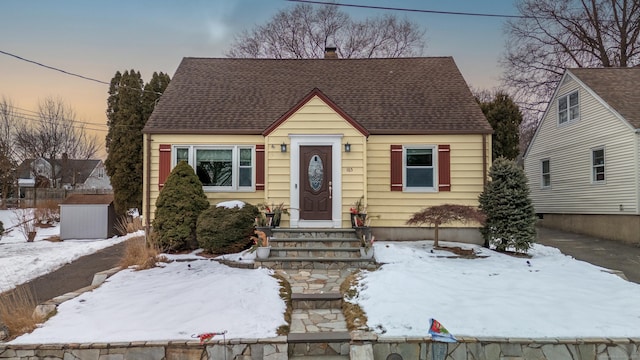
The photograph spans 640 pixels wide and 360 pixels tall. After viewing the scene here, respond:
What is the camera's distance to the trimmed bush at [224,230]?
8.41 m

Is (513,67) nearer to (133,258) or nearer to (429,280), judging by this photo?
(429,280)

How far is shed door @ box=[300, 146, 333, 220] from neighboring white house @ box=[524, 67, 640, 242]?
10.4 m

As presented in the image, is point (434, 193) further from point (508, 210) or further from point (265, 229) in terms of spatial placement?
point (265, 229)

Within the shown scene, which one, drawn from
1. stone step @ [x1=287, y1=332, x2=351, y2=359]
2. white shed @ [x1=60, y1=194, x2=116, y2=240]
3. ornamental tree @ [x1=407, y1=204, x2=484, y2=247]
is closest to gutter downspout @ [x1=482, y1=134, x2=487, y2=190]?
ornamental tree @ [x1=407, y1=204, x2=484, y2=247]

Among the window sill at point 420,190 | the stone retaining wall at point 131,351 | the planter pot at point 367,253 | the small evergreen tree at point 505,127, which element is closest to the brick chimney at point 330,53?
the small evergreen tree at point 505,127

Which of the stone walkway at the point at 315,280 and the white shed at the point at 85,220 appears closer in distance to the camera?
the stone walkway at the point at 315,280

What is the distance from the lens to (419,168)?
10.5 m

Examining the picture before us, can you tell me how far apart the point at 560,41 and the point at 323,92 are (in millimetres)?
20264

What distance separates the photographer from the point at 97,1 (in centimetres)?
1205

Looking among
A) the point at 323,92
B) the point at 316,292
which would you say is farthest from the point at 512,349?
the point at 323,92

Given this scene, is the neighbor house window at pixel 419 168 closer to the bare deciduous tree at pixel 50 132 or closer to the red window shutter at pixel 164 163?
the red window shutter at pixel 164 163

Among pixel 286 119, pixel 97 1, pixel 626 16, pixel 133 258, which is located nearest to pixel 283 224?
pixel 286 119

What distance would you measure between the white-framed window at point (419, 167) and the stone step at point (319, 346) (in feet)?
21.4

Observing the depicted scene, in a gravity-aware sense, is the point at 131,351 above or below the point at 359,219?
below
